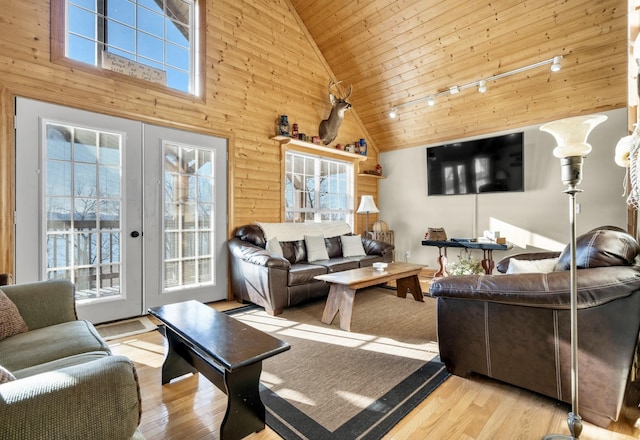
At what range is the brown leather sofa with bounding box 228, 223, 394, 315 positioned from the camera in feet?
10.9

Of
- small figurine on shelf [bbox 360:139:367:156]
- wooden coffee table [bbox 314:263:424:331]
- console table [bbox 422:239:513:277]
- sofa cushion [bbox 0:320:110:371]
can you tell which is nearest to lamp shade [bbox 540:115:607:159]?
wooden coffee table [bbox 314:263:424:331]

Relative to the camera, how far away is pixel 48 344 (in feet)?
4.97

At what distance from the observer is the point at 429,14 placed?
13.3 feet

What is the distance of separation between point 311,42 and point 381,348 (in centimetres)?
474

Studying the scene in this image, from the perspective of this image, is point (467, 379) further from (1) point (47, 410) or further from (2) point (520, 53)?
(2) point (520, 53)

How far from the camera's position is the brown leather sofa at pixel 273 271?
10.9ft

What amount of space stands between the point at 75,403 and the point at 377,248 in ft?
13.9

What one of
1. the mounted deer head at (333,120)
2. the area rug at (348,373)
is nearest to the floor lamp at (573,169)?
the area rug at (348,373)

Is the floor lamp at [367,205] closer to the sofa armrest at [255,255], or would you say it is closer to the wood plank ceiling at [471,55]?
the wood plank ceiling at [471,55]

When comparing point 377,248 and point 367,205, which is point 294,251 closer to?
point 377,248

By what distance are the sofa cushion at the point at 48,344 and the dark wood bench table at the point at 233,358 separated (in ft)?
1.21

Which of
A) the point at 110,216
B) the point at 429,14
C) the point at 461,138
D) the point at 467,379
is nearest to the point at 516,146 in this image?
the point at 461,138

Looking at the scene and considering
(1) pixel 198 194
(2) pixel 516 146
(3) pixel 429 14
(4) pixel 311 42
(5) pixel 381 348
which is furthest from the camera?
(4) pixel 311 42

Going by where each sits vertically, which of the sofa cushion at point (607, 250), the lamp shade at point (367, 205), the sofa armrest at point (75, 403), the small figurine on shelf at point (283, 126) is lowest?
the sofa armrest at point (75, 403)
